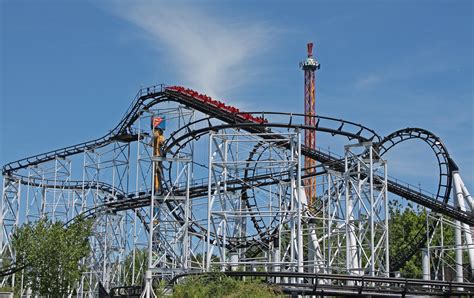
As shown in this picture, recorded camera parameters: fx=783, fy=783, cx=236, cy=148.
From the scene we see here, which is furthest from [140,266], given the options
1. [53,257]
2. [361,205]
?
[361,205]

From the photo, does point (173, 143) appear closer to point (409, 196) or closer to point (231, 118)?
point (231, 118)

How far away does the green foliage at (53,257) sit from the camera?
4553cm

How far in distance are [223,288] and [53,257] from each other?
23.7 meters

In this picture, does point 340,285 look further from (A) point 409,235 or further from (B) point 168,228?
(A) point 409,235

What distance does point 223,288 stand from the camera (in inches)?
963

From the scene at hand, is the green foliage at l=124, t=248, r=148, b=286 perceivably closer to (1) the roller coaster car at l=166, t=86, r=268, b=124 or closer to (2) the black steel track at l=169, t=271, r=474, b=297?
(1) the roller coaster car at l=166, t=86, r=268, b=124

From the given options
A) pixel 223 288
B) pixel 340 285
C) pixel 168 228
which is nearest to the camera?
pixel 223 288

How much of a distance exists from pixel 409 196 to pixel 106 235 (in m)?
19.1

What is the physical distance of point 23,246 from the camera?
155ft

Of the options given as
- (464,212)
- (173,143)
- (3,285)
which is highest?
(173,143)

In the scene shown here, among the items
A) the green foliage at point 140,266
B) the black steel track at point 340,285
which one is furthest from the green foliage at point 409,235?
the black steel track at point 340,285

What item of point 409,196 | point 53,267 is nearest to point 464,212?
point 409,196

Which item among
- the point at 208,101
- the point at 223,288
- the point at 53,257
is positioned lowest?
the point at 223,288

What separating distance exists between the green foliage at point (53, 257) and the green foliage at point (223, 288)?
21887 mm
